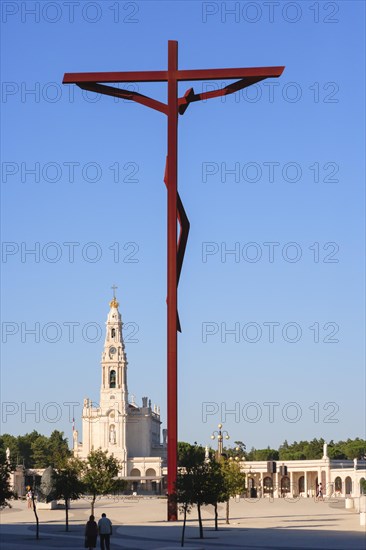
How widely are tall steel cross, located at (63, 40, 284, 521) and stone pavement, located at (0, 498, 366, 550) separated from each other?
3723 millimetres

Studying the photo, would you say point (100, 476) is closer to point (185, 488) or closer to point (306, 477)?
point (185, 488)

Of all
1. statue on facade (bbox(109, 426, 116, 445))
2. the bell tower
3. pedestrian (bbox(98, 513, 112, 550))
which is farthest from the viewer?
statue on facade (bbox(109, 426, 116, 445))

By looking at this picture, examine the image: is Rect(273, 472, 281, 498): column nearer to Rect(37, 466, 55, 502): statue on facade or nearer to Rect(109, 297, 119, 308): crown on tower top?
Rect(109, 297, 119, 308): crown on tower top

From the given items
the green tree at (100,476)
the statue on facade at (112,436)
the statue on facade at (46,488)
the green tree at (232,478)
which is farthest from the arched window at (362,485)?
the green tree at (100,476)

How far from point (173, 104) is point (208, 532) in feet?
67.1

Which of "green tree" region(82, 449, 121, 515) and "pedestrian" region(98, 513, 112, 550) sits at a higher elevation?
"green tree" region(82, 449, 121, 515)

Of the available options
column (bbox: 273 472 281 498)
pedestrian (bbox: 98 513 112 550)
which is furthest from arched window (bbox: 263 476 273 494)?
pedestrian (bbox: 98 513 112 550)

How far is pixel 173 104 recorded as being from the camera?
56.1m

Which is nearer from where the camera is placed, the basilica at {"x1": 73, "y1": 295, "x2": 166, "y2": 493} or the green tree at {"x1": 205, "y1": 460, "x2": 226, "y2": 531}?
the green tree at {"x1": 205, "y1": 460, "x2": 226, "y2": 531}

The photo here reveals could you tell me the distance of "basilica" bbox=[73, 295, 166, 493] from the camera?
178250mm

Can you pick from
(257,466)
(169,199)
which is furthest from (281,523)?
(257,466)

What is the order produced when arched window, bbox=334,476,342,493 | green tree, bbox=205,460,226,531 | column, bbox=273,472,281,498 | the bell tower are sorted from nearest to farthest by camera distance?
green tree, bbox=205,460,226,531
column, bbox=273,472,281,498
arched window, bbox=334,476,342,493
the bell tower

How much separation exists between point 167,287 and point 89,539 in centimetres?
1805

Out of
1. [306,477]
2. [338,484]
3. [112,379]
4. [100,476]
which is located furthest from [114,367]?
[100,476]
